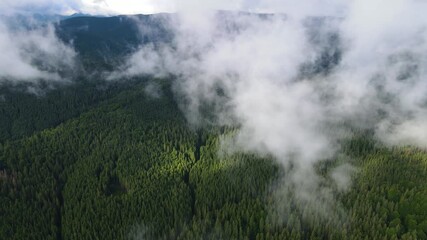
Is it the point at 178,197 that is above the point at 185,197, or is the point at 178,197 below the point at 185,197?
above

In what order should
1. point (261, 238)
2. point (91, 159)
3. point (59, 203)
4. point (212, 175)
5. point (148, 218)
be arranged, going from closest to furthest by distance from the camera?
point (261, 238), point (148, 218), point (59, 203), point (212, 175), point (91, 159)

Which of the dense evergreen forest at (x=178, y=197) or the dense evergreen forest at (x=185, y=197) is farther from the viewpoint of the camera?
the dense evergreen forest at (x=185, y=197)

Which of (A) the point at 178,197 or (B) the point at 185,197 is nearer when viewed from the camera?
(A) the point at 178,197

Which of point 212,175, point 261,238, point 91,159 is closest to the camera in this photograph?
point 261,238

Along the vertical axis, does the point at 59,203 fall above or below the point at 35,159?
below

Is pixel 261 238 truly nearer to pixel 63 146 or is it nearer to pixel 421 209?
pixel 421 209

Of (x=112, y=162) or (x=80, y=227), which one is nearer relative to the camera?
(x=80, y=227)

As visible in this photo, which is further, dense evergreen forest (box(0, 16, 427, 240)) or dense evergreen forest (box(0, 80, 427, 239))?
dense evergreen forest (box(0, 16, 427, 240))

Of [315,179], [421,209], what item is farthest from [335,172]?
[421,209]
